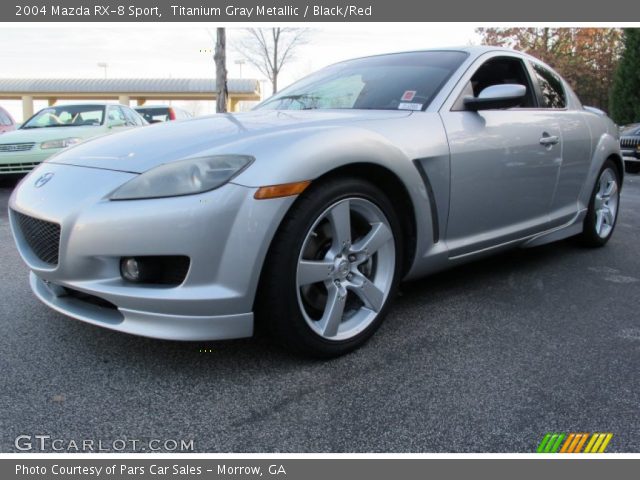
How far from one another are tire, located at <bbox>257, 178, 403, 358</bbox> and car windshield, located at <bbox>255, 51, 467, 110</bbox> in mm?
720

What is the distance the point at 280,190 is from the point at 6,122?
9.94m

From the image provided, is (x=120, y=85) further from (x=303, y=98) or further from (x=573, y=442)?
(x=573, y=442)

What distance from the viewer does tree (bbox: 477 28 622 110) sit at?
24.9 meters

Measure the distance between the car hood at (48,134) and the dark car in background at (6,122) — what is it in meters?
2.03

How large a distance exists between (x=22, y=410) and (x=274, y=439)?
33.7 inches

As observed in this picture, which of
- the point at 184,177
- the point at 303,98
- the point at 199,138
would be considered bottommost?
the point at 184,177

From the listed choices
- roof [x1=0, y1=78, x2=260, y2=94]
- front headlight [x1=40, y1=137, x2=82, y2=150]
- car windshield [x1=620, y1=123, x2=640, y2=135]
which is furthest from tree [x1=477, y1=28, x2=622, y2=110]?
front headlight [x1=40, y1=137, x2=82, y2=150]

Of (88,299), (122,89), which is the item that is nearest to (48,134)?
(88,299)

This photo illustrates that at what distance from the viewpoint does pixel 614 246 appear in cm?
444

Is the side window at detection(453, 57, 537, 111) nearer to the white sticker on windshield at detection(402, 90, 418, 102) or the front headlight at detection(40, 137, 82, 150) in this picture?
the white sticker on windshield at detection(402, 90, 418, 102)

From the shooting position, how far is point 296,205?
2.03 meters

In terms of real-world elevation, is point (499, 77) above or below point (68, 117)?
above

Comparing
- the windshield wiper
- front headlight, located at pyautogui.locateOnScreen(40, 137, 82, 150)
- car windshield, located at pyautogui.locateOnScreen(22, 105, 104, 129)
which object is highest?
the windshield wiper

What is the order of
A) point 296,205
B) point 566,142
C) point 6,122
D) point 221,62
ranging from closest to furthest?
point 296,205, point 566,142, point 6,122, point 221,62
